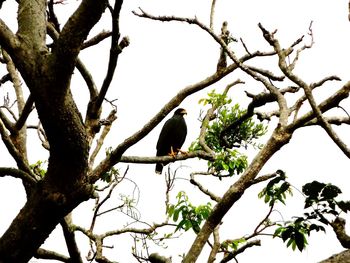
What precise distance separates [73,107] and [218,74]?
4.61 feet

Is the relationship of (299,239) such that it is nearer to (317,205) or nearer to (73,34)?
(317,205)

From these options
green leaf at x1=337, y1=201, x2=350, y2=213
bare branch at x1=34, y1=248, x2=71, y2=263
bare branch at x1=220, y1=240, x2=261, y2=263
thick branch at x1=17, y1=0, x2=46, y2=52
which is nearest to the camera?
green leaf at x1=337, y1=201, x2=350, y2=213

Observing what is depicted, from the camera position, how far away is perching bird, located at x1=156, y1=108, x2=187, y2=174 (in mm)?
8430

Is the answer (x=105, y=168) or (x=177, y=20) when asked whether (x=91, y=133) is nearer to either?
(x=105, y=168)

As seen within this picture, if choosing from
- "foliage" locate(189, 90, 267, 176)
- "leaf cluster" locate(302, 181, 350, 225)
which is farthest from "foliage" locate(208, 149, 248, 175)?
"leaf cluster" locate(302, 181, 350, 225)

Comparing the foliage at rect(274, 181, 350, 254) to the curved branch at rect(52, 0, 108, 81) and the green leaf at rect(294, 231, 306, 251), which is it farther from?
the curved branch at rect(52, 0, 108, 81)

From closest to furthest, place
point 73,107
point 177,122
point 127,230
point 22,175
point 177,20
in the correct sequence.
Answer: point 73,107 < point 22,175 < point 177,20 < point 127,230 < point 177,122

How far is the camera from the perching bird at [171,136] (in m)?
8.43

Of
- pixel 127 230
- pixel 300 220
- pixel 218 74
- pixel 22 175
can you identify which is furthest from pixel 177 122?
pixel 300 220

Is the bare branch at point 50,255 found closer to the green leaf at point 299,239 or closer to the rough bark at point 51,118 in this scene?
the rough bark at point 51,118

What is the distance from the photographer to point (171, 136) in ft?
27.7

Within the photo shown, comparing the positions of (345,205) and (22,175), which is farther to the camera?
(22,175)

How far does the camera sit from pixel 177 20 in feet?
11.8

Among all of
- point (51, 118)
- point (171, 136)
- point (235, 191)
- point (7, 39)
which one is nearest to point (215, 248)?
point (235, 191)
